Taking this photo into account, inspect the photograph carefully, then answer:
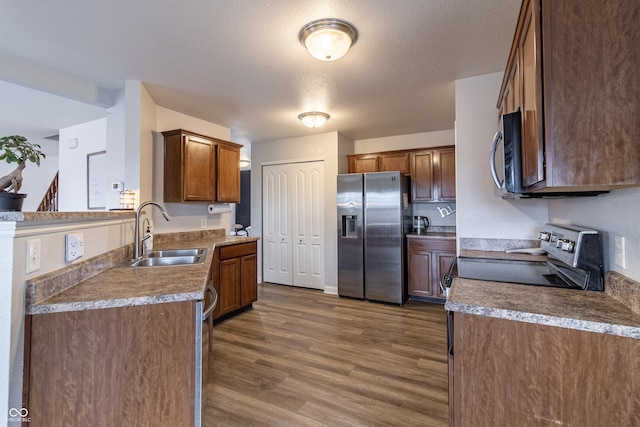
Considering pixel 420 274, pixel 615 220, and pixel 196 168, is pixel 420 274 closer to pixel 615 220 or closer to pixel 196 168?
pixel 615 220

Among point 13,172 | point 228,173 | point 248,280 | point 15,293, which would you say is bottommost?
point 248,280

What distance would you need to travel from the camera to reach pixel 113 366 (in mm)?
1132

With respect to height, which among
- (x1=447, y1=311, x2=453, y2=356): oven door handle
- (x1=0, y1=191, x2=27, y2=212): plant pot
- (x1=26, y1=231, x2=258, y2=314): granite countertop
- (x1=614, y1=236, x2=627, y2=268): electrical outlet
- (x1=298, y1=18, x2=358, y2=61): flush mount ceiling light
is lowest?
(x1=447, y1=311, x2=453, y2=356): oven door handle

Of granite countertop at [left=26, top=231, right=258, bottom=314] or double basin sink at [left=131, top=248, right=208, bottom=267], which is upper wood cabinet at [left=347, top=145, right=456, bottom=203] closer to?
double basin sink at [left=131, top=248, right=208, bottom=267]

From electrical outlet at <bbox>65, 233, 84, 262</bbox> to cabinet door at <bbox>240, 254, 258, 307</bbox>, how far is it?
2.14 meters

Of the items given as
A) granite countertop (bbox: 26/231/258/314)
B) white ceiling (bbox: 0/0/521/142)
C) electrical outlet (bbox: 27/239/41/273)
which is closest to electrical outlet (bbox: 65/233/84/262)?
granite countertop (bbox: 26/231/258/314)

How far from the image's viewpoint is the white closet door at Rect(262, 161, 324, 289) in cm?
470

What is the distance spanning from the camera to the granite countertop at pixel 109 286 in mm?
1120

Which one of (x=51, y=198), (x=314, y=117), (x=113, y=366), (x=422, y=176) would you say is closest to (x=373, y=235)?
(x=422, y=176)

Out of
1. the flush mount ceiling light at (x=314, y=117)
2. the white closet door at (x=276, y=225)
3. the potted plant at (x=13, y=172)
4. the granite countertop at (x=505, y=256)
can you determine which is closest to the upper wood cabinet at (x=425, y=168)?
the flush mount ceiling light at (x=314, y=117)

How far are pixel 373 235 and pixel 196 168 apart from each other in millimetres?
2343

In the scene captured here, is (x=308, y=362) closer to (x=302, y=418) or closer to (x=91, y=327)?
(x=302, y=418)

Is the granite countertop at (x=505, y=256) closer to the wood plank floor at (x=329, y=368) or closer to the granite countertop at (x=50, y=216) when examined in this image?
the wood plank floor at (x=329, y=368)

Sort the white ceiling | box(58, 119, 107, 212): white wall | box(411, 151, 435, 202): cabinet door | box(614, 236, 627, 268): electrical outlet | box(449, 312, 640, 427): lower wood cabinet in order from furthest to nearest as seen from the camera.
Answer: box(411, 151, 435, 202): cabinet door
box(58, 119, 107, 212): white wall
the white ceiling
box(614, 236, 627, 268): electrical outlet
box(449, 312, 640, 427): lower wood cabinet
